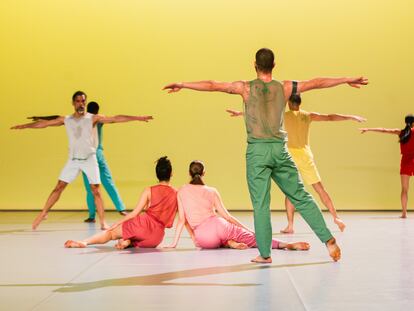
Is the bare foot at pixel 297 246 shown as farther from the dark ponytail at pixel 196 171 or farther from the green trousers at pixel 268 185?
the dark ponytail at pixel 196 171

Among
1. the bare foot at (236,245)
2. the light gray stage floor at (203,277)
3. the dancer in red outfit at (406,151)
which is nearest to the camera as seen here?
the light gray stage floor at (203,277)

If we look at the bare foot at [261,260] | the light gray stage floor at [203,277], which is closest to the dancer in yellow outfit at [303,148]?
the light gray stage floor at [203,277]

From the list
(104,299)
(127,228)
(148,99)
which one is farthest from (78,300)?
(148,99)

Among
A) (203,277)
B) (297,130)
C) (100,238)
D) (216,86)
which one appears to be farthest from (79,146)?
(203,277)

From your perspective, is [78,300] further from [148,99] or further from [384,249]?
[148,99]

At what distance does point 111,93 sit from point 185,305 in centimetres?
840

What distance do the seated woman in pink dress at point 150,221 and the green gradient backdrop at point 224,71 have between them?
194 inches

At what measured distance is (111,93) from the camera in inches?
506

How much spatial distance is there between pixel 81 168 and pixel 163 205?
2.35 meters

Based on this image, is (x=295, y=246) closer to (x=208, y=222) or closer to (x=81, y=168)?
(x=208, y=222)

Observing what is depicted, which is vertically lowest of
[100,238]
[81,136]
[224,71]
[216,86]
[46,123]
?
[100,238]

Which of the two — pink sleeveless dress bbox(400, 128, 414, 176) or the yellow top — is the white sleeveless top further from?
pink sleeveless dress bbox(400, 128, 414, 176)

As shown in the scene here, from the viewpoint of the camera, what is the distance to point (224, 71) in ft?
42.0

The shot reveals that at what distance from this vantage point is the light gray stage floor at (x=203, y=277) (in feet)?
15.9
